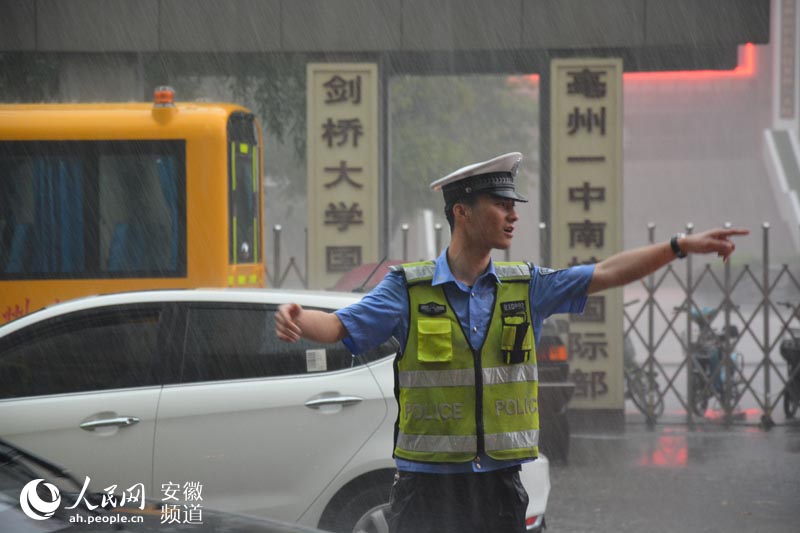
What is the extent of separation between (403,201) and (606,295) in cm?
2113

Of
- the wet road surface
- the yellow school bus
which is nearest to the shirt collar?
the wet road surface

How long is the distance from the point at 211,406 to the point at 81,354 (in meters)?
0.71

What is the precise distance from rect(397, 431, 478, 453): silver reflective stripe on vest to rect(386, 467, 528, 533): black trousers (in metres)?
0.09

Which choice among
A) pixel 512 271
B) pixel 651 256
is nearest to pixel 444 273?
pixel 512 271

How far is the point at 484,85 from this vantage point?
129 ft

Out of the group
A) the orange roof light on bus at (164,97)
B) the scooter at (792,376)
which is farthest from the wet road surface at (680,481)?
the orange roof light on bus at (164,97)

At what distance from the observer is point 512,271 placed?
3719 millimetres

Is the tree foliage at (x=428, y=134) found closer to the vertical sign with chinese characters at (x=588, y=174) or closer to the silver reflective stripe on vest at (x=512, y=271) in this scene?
the vertical sign with chinese characters at (x=588, y=174)

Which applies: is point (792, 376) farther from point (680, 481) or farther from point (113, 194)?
point (113, 194)

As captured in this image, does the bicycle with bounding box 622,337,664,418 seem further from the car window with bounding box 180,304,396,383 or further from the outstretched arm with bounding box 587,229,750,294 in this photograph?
the outstretched arm with bounding box 587,229,750,294

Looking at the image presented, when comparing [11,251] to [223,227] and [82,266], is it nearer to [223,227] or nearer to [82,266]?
[82,266]

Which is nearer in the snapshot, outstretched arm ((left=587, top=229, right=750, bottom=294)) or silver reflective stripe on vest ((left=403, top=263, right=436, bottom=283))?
outstretched arm ((left=587, top=229, right=750, bottom=294))

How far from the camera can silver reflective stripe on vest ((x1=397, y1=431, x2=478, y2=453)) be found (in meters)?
3.55

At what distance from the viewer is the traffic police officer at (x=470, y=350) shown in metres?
3.56
